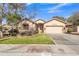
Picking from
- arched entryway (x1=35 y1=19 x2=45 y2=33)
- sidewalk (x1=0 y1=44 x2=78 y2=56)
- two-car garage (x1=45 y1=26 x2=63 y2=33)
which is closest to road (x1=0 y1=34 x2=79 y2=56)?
sidewalk (x1=0 y1=44 x2=78 y2=56)

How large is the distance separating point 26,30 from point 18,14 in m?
0.44

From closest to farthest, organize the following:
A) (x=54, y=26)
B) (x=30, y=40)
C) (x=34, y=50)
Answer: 1. (x=34, y=50)
2. (x=30, y=40)
3. (x=54, y=26)

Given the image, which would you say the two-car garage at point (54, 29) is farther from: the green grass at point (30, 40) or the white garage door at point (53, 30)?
→ the green grass at point (30, 40)

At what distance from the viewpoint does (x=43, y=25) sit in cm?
1029

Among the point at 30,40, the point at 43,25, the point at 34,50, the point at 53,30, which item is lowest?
the point at 34,50

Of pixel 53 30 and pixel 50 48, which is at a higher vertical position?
pixel 53 30

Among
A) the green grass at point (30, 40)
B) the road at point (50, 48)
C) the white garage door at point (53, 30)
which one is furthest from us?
the white garage door at point (53, 30)

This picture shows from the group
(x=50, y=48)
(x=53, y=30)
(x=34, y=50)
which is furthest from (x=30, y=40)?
(x=53, y=30)

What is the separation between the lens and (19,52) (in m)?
10.1

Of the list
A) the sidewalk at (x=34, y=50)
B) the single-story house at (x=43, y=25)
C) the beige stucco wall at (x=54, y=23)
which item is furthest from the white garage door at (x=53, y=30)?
the sidewalk at (x=34, y=50)

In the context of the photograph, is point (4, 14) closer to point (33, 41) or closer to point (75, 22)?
point (33, 41)

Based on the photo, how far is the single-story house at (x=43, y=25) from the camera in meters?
10.2

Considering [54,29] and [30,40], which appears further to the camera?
[54,29]

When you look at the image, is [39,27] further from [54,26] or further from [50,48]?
[50,48]
